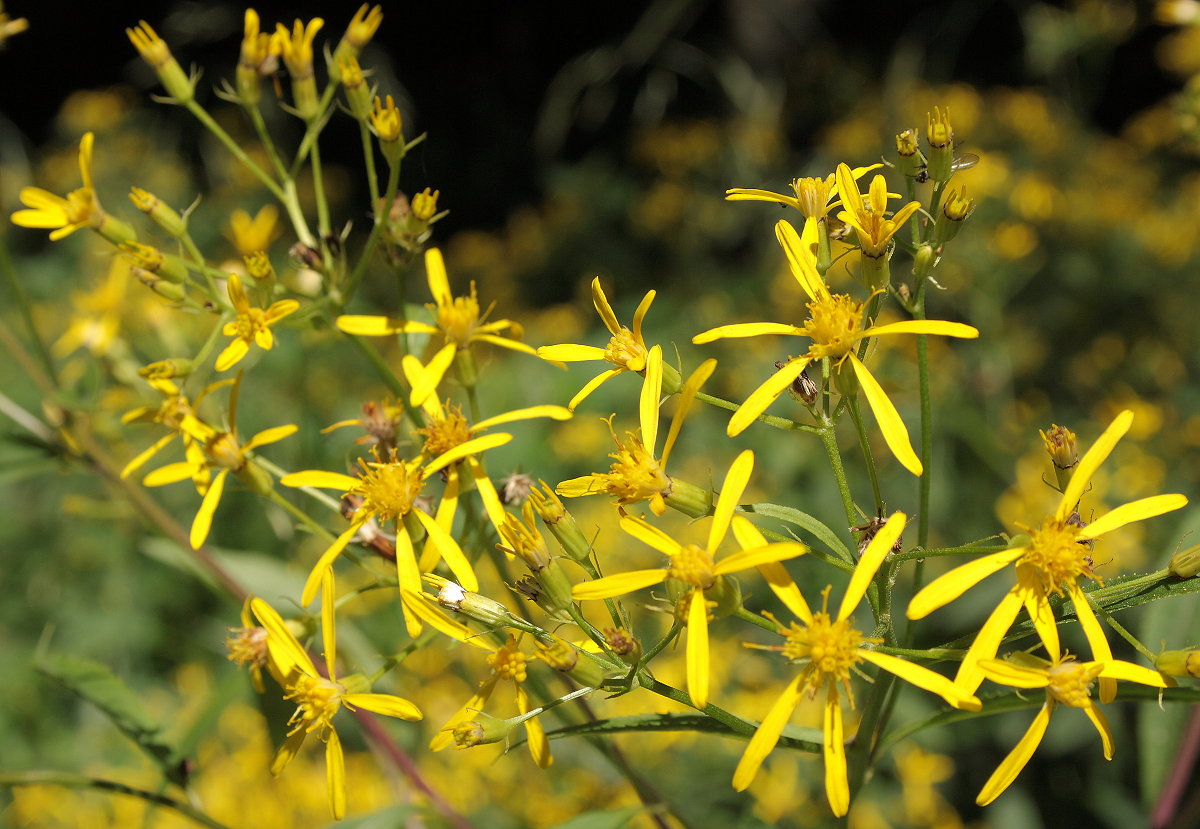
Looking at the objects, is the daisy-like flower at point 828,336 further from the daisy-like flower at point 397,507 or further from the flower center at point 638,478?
the daisy-like flower at point 397,507

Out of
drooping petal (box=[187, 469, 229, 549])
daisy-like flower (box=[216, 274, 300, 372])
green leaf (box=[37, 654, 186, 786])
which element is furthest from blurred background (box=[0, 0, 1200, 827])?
drooping petal (box=[187, 469, 229, 549])

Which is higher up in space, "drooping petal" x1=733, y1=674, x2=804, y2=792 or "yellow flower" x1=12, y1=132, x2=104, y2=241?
"yellow flower" x1=12, y1=132, x2=104, y2=241

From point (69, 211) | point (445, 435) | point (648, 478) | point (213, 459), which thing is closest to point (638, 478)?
point (648, 478)

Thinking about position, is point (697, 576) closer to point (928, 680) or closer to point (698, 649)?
point (698, 649)

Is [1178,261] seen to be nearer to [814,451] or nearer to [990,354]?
[990,354]

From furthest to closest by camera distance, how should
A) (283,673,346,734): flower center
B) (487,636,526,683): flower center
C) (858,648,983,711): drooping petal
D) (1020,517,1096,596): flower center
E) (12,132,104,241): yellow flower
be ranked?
(12,132,104,241): yellow flower < (283,673,346,734): flower center < (487,636,526,683): flower center < (1020,517,1096,596): flower center < (858,648,983,711): drooping petal

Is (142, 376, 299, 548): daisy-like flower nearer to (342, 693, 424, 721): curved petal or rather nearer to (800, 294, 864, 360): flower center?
(342, 693, 424, 721): curved petal
